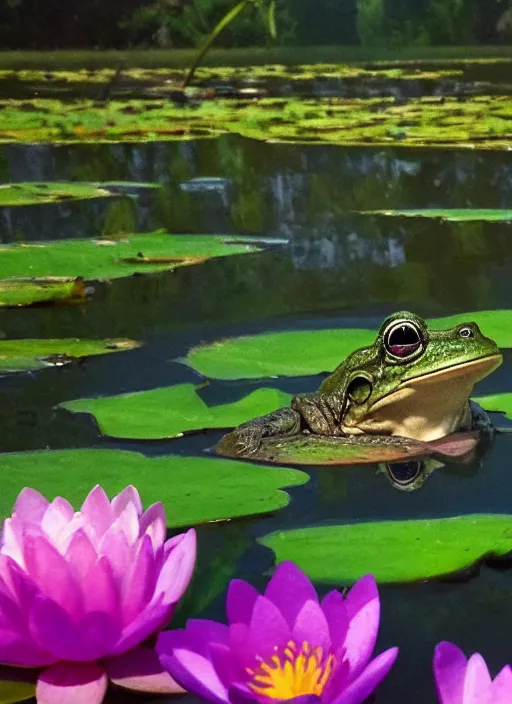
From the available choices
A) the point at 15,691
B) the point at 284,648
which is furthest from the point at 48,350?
the point at 284,648

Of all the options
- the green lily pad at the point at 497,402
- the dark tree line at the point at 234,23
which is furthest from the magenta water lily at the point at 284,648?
the dark tree line at the point at 234,23

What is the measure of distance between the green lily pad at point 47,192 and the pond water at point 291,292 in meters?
0.04

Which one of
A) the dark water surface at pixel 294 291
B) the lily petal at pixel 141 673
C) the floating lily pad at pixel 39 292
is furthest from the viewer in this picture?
the floating lily pad at pixel 39 292

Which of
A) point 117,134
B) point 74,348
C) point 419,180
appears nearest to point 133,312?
point 74,348

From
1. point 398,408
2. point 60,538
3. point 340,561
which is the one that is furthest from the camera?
point 398,408

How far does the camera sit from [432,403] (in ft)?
3.79

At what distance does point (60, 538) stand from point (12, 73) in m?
3.38

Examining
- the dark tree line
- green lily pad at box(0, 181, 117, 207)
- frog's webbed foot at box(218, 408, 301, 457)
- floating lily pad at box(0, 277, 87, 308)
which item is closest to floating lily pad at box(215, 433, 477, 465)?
frog's webbed foot at box(218, 408, 301, 457)

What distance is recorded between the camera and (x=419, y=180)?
295 centimetres

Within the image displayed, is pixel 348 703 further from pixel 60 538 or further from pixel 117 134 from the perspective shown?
pixel 117 134

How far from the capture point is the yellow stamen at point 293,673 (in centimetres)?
50

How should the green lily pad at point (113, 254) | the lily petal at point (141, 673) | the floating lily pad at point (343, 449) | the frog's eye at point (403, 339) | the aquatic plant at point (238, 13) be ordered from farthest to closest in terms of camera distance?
the aquatic plant at point (238, 13)
the green lily pad at point (113, 254)
the frog's eye at point (403, 339)
the floating lily pad at point (343, 449)
the lily petal at point (141, 673)

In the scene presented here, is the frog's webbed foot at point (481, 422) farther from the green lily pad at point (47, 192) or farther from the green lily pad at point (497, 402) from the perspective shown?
the green lily pad at point (47, 192)

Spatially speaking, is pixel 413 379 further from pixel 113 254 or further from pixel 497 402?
pixel 113 254
